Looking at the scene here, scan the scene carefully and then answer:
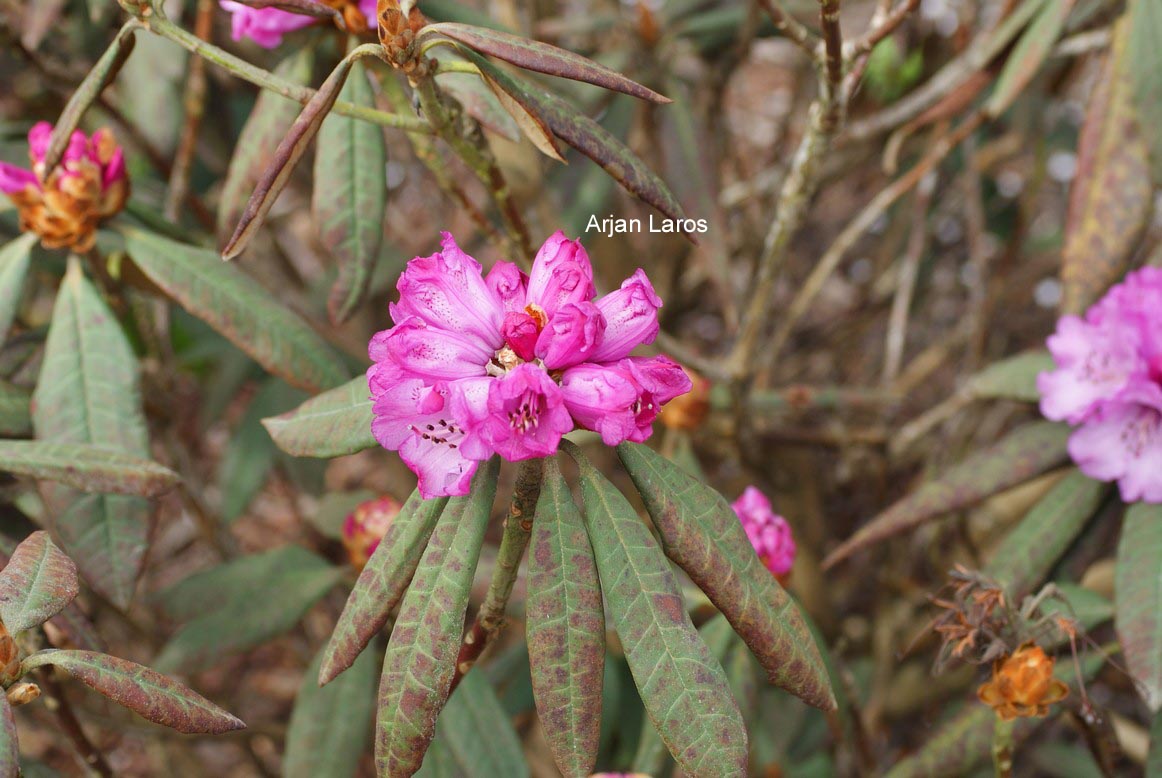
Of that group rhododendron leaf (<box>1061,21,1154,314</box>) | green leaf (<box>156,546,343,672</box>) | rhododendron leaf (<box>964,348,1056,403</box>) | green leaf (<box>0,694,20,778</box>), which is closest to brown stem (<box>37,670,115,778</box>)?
green leaf (<box>156,546,343,672</box>)

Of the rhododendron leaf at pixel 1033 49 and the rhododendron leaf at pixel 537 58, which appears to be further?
the rhododendron leaf at pixel 1033 49

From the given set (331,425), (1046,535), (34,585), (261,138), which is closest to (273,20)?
(261,138)

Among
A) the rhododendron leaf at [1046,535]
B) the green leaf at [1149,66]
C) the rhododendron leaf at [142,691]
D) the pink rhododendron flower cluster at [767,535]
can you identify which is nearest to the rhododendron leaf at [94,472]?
the rhododendron leaf at [142,691]

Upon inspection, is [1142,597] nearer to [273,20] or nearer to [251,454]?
[273,20]

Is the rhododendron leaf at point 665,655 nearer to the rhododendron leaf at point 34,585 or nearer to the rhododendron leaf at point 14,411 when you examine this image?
the rhododendron leaf at point 34,585

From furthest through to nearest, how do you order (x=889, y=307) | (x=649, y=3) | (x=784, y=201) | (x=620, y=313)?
(x=889, y=307) < (x=649, y=3) < (x=784, y=201) < (x=620, y=313)

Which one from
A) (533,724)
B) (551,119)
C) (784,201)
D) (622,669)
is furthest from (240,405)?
(551,119)

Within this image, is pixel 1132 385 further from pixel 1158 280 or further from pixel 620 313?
pixel 620 313
